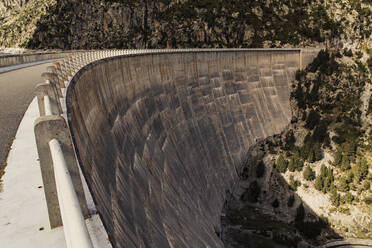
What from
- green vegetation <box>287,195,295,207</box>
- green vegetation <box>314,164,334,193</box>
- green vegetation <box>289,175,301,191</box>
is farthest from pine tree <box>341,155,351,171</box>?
green vegetation <box>287,195,295,207</box>

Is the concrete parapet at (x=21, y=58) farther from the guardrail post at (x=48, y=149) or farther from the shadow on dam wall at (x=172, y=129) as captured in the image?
the guardrail post at (x=48, y=149)

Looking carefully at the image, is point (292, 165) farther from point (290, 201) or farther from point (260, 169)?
point (290, 201)

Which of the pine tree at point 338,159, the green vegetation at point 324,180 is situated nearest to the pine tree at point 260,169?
the green vegetation at point 324,180

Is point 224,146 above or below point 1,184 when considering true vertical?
below

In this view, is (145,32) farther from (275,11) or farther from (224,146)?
(224,146)

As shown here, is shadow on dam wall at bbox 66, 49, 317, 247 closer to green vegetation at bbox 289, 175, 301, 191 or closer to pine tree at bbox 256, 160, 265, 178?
pine tree at bbox 256, 160, 265, 178

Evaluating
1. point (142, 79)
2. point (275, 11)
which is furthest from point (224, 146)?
point (275, 11)

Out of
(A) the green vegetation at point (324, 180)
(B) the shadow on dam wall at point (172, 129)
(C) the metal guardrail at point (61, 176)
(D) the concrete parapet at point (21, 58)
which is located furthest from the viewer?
(A) the green vegetation at point (324, 180)
